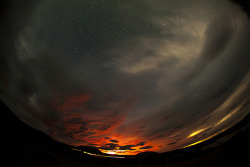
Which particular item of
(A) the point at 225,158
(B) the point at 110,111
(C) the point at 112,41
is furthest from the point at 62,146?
(A) the point at 225,158

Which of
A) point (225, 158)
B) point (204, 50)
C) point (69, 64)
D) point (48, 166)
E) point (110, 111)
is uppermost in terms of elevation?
point (204, 50)

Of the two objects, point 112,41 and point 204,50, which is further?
point 204,50

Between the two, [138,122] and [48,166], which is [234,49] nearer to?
[138,122]

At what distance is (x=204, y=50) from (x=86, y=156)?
61.7 inches

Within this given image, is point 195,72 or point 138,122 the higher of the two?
point 195,72

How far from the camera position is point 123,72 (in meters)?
0.86

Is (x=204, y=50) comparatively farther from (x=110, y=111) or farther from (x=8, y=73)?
(x=8, y=73)

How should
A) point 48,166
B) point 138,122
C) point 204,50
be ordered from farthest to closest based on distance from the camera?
→ 1. point 48,166
2. point 138,122
3. point 204,50

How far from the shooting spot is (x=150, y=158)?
1729mm

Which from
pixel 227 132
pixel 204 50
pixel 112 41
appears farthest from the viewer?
pixel 227 132

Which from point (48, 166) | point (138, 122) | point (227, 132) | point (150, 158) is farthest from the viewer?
point (150, 158)

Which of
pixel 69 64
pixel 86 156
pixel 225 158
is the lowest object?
pixel 86 156

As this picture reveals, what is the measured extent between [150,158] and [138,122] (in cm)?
76

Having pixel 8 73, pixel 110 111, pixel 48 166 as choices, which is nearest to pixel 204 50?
pixel 110 111
